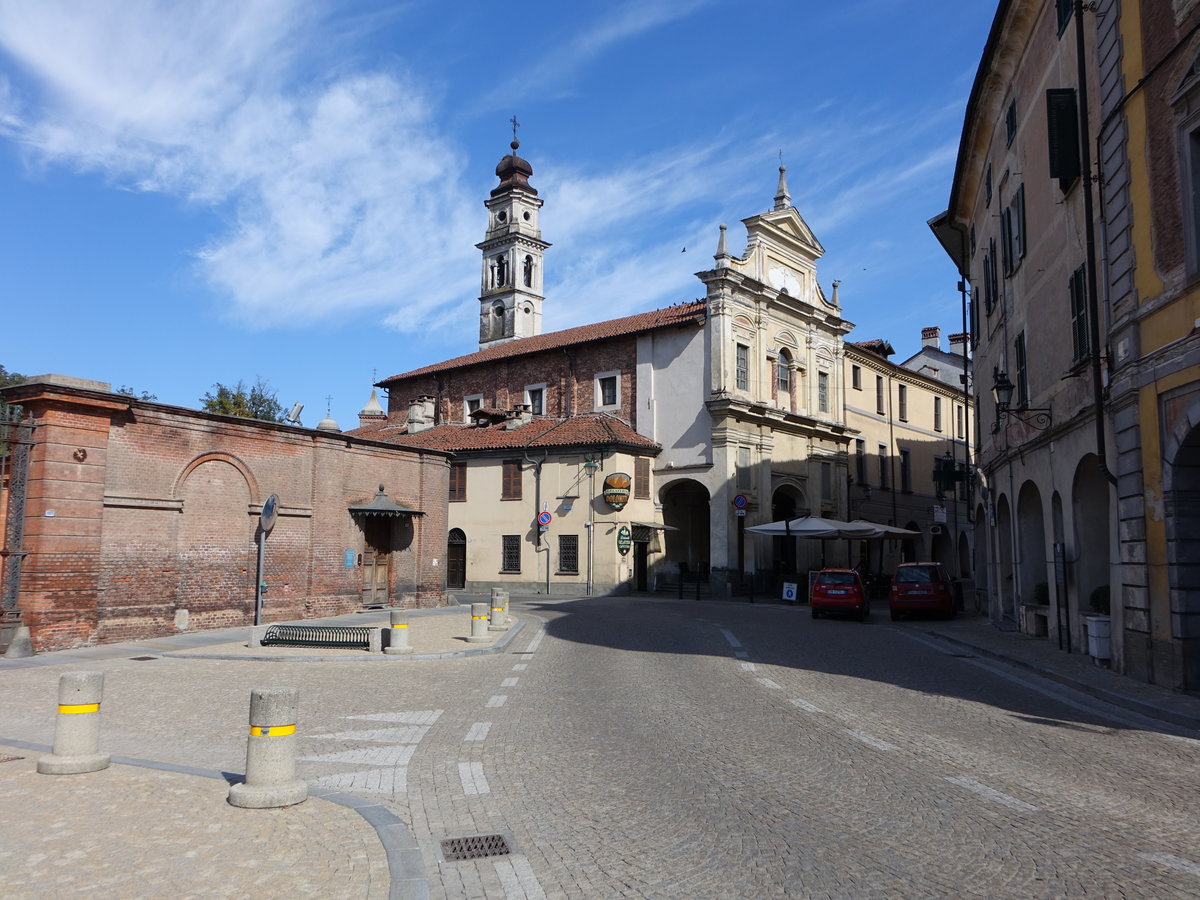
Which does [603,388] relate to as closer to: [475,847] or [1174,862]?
[475,847]

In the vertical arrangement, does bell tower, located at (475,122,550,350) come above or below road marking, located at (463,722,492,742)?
above

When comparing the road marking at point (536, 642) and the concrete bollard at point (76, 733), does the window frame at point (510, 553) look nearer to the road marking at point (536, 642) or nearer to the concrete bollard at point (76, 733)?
the road marking at point (536, 642)

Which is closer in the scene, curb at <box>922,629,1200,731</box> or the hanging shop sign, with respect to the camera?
curb at <box>922,629,1200,731</box>

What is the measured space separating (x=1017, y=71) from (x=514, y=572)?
27678mm

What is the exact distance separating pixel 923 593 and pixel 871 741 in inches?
717

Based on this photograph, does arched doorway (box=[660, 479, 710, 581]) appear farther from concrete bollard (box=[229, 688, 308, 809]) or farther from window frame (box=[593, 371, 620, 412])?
concrete bollard (box=[229, 688, 308, 809])

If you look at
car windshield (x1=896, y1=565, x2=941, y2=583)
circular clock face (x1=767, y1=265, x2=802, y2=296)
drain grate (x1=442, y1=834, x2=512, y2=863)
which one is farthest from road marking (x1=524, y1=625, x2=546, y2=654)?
circular clock face (x1=767, y1=265, x2=802, y2=296)

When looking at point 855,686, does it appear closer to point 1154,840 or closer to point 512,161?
point 1154,840

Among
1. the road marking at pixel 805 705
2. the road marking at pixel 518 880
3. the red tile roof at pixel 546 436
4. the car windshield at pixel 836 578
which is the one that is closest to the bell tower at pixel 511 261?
the red tile roof at pixel 546 436

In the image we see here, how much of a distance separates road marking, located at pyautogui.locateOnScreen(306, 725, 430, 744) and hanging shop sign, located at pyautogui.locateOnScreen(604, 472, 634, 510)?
28345mm

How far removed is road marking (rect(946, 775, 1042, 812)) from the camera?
633 centimetres

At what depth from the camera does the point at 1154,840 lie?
220 inches

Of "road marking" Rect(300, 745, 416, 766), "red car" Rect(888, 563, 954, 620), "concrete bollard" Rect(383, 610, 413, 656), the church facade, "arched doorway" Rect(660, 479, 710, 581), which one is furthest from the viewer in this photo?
"arched doorway" Rect(660, 479, 710, 581)

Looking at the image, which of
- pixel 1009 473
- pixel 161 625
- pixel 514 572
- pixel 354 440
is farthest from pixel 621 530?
pixel 161 625
